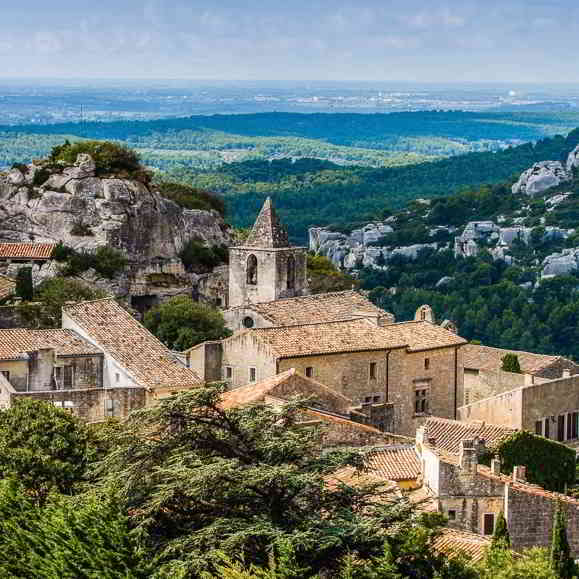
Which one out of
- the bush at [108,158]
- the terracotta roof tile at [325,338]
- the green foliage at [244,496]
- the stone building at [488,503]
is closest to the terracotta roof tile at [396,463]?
the stone building at [488,503]

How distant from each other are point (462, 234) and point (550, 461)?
451ft

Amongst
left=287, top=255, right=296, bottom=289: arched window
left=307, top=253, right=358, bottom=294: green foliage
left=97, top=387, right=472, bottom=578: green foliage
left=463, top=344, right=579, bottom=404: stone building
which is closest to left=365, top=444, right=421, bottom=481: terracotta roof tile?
left=97, top=387, right=472, bottom=578: green foliage

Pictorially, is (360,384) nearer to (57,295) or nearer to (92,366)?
(92,366)

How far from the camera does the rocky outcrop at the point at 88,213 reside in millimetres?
61838

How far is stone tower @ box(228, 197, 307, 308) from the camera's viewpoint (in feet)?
191

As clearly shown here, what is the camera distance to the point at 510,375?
2082 inches

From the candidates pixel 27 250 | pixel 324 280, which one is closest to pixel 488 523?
pixel 27 250

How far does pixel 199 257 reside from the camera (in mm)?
63750

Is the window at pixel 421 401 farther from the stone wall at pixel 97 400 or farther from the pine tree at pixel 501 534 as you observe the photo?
the pine tree at pixel 501 534

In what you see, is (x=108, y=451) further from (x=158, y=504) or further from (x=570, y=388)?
(x=570, y=388)

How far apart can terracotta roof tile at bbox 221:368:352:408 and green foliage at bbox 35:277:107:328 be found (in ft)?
34.5

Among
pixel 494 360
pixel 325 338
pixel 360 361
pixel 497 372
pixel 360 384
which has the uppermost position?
pixel 325 338

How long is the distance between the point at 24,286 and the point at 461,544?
1047 inches

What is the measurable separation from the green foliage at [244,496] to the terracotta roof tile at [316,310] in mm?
18255
